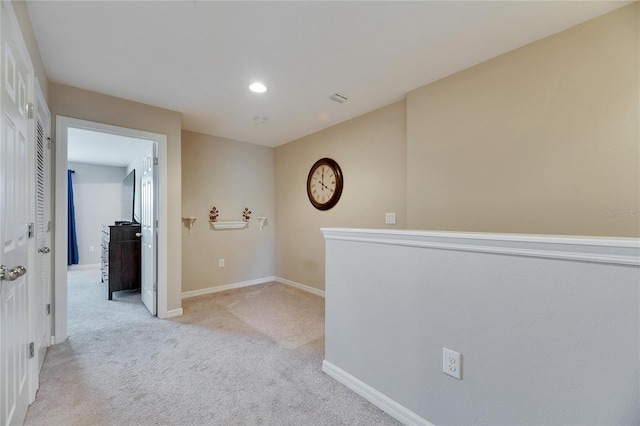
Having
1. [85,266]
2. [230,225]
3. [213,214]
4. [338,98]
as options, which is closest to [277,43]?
[338,98]

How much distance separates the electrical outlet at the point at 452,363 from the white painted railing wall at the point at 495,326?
0.07 feet

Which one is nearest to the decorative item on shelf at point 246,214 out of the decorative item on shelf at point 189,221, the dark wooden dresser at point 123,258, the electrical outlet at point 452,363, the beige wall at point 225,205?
the beige wall at point 225,205

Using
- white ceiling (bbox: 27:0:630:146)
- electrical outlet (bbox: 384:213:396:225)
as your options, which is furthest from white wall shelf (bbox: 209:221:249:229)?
electrical outlet (bbox: 384:213:396:225)

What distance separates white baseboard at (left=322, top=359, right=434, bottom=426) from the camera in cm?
149

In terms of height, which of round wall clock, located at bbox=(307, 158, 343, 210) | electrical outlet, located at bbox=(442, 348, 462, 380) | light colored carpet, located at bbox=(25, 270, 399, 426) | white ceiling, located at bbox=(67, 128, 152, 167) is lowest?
light colored carpet, located at bbox=(25, 270, 399, 426)

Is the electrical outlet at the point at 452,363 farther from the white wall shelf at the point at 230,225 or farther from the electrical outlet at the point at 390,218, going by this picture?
the white wall shelf at the point at 230,225

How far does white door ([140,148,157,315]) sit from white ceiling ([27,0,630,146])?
0.89 meters

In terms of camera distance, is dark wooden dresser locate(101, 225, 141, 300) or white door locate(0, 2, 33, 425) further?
dark wooden dresser locate(101, 225, 141, 300)

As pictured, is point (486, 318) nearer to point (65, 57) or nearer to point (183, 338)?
point (183, 338)

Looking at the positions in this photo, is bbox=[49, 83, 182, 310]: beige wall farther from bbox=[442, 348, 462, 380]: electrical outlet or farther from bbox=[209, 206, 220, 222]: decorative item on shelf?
bbox=[442, 348, 462, 380]: electrical outlet

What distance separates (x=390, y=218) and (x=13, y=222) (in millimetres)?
2864

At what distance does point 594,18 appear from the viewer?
5.47 ft

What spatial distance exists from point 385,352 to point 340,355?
41 centimetres

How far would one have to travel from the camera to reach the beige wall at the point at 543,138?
159cm
